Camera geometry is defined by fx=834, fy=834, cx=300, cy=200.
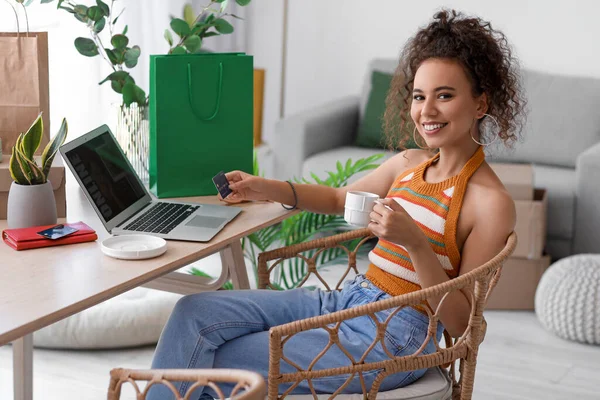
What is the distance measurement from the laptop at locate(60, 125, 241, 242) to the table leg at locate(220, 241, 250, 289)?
201 mm

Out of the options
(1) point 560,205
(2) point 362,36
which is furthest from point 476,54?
(2) point 362,36

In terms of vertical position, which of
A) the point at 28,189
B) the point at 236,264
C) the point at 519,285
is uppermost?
the point at 28,189

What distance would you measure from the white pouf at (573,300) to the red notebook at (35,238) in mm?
1758

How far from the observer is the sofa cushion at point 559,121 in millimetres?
3578

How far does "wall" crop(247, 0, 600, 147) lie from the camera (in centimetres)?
388

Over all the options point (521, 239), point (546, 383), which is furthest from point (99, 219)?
point (521, 239)

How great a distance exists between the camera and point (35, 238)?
1542 mm

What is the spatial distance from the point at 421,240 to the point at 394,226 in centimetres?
6

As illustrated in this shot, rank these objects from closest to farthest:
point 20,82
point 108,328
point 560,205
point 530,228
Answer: point 20,82 < point 108,328 < point 530,228 < point 560,205

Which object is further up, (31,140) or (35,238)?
(31,140)

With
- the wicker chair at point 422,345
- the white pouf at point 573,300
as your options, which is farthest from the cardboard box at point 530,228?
the wicker chair at point 422,345

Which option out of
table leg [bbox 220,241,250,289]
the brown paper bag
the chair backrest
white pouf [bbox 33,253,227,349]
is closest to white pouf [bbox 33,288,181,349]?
white pouf [bbox 33,253,227,349]

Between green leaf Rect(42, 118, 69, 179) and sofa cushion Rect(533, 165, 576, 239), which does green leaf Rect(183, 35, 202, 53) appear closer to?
green leaf Rect(42, 118, 69, 179)

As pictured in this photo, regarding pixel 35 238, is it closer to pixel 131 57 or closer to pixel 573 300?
pixel 131 57
